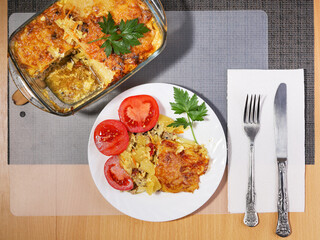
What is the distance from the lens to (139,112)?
1333 millimetres

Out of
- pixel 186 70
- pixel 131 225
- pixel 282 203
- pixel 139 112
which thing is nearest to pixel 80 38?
pixel 139 112

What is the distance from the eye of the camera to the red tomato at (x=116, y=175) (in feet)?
4.38

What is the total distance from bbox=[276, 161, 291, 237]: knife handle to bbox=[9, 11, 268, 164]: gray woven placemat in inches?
13.7

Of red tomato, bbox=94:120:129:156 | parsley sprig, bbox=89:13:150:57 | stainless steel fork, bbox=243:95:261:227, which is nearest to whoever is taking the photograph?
parsley sprig, bbox=89:13:150:57

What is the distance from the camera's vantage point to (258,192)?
1457mm

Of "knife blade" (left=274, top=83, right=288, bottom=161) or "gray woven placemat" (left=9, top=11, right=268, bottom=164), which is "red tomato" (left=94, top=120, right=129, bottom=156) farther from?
"knife blade" (left=274, top=83, right=288, bottom=161)

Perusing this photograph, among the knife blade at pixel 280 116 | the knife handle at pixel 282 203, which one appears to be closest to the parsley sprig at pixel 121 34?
the knife blade at pixel 280 116

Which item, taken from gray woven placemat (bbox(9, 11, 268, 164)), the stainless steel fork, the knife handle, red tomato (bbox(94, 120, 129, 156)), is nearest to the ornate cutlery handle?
the stainless steel fork

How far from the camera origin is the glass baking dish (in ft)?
4.00

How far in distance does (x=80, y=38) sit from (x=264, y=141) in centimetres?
97

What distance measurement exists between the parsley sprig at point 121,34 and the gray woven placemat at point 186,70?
10.5 inches

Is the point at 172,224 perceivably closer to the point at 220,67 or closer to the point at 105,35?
the point at 220,67

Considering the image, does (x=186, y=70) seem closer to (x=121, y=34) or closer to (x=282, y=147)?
(x=121, y=34)

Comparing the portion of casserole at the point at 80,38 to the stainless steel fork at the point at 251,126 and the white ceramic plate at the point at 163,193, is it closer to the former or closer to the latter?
the white ceramic plate at the point at 163,193
